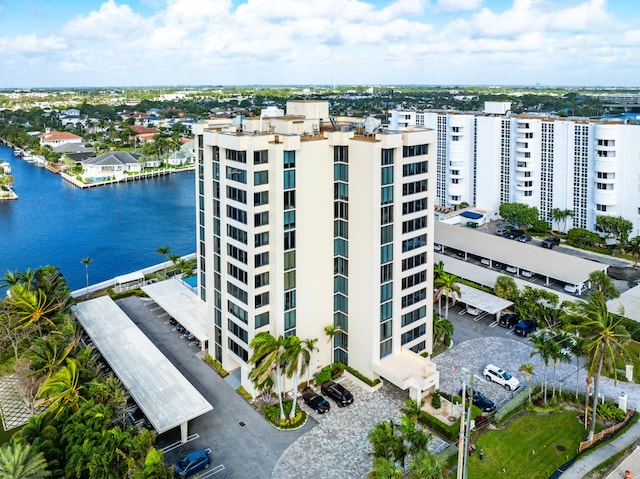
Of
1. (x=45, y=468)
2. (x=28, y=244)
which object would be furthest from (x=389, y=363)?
(x=28, y=244)

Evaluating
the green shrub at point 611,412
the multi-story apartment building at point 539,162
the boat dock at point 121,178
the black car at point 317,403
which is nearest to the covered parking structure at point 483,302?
the green shrub at point 611,412

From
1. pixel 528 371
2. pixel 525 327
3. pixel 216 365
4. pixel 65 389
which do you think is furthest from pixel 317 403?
pixel 525 327

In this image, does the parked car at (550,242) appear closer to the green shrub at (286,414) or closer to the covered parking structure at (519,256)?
the covered parking structure at (519,256)

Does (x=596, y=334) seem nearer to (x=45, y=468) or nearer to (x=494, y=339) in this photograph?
(x=494, y=339)

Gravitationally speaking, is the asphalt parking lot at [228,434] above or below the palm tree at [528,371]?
below

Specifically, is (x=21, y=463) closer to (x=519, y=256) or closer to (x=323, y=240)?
(x=323, y=240)

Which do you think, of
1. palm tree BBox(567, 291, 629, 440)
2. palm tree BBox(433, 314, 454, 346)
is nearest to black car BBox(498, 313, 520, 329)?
palm tree BBox(433, 314, 454, 346)
